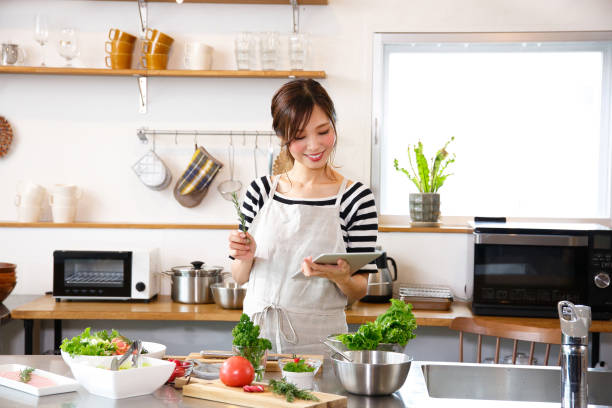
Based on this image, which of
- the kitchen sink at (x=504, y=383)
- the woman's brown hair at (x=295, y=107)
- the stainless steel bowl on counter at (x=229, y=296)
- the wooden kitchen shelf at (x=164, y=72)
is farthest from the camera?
the wooden kitchen shelf at (x=164, y=72)

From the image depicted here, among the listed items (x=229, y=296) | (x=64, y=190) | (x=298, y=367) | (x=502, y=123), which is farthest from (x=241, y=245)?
(x=502, y=123)

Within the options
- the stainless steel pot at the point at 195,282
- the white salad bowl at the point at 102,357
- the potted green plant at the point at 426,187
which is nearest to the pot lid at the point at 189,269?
the stainless steel pot at the point at 195,282

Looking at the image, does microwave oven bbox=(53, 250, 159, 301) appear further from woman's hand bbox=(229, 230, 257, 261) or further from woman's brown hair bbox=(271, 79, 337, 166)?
woman's brown hair bbox=(271, 79, 337, 166)

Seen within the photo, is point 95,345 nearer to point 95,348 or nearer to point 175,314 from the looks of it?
point 95,348

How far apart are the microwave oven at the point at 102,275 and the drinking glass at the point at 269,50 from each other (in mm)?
1097

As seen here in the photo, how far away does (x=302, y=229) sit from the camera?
2.20 m

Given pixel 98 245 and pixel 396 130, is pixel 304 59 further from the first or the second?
pixel 98 245

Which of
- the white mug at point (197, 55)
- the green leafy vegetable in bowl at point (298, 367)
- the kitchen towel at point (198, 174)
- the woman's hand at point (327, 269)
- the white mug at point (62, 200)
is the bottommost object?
the green leafy vegetable in bowl at point (298, 367)

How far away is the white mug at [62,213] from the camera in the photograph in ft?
11.8

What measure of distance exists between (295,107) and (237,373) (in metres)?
0.85

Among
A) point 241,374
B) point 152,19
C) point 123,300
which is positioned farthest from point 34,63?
point 241,374

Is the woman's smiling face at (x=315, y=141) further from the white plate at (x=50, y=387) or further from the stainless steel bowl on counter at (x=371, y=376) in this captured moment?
the white plate at (x=50, y=387)

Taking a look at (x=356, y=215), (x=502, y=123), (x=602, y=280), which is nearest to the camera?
(x=356, y=215)

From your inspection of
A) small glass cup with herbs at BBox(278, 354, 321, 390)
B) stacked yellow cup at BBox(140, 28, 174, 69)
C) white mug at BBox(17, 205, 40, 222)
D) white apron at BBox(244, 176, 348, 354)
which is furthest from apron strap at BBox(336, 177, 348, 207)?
white mug at BBox(17, 205, 40, 222)
